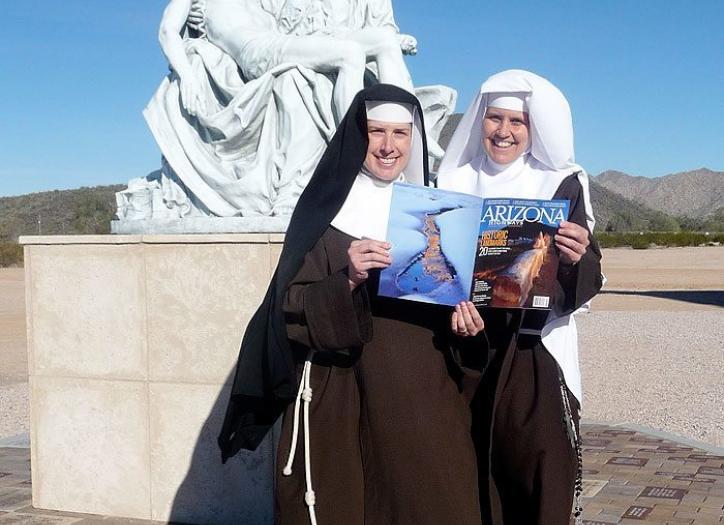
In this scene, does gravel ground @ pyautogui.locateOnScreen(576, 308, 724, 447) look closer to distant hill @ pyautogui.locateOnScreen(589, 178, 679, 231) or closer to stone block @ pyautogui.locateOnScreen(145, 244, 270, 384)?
stone block @ pyautogui.locateOnScreen(145, 244, 270, 384)

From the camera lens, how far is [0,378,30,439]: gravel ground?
25.7 feet

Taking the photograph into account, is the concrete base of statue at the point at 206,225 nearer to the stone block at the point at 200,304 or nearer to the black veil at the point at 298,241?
the stone block at the point at 200,304

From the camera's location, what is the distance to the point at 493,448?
286 cm

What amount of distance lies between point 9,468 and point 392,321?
4231 mm

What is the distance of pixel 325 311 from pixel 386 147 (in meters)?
0.50

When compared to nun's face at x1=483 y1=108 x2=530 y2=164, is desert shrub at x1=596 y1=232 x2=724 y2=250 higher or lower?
lower

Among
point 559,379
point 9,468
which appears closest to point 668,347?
point 9,468

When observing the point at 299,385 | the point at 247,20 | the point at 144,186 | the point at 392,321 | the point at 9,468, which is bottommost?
the point at 9,468

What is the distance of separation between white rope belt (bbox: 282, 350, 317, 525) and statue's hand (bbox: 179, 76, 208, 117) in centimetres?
235

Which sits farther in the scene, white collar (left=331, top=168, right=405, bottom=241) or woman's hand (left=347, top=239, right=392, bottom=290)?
white collar (left=331, top=168, right=405, bottom=241)

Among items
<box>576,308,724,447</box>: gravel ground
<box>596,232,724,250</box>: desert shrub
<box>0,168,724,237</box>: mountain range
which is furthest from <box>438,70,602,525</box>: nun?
<box>596,232,724,250</box>: desert shrub

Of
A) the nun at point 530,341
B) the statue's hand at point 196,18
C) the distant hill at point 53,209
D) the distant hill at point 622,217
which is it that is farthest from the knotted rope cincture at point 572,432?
the distant hill at point 622,217

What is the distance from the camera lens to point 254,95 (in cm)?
482

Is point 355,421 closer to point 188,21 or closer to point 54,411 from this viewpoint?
point 54,411
